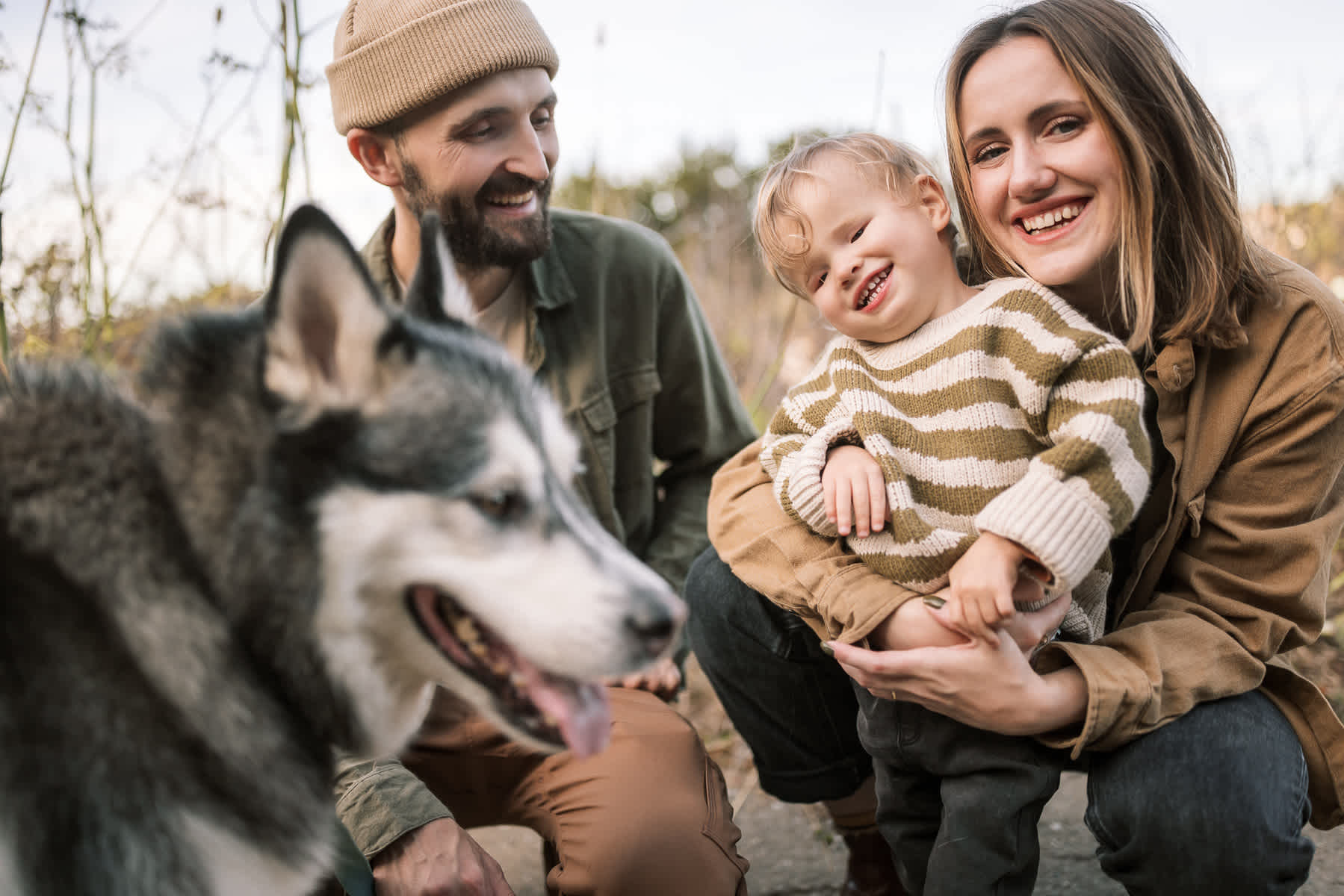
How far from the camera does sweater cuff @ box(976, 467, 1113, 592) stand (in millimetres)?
1645

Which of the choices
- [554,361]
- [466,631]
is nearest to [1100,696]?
[466,631]

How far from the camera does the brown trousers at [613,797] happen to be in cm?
206

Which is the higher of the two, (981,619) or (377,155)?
(377,155)

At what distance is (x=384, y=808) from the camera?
6.47ft

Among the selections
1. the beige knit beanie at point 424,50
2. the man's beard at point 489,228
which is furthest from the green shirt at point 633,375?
the beige knit beanie at point 424,50

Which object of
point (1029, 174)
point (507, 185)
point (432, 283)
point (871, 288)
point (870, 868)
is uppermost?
point (507, 185)

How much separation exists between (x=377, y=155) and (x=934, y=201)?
5.59ft

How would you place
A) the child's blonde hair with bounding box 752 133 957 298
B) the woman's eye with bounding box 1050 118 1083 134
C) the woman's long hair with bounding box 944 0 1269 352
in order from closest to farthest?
the woman's long hair with bounding box 944 0 1269 352
the woman's eye with bounding box 1050 118 1083 134
the child's blonde hair with bounding box 752 133 957 298

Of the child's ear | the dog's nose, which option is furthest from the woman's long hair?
the dog's nose

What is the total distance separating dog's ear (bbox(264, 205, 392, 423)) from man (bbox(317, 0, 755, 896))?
94 cm

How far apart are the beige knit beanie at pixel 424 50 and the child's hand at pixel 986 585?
1.87 metres

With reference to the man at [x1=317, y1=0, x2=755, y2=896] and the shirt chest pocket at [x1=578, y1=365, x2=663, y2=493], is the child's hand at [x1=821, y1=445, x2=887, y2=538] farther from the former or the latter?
the shirt chest pocket at [x1=578, y1=365, x2=663, y2=493]

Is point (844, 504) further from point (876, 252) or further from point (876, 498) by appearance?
point (876, 252)

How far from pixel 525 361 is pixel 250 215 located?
995mm
